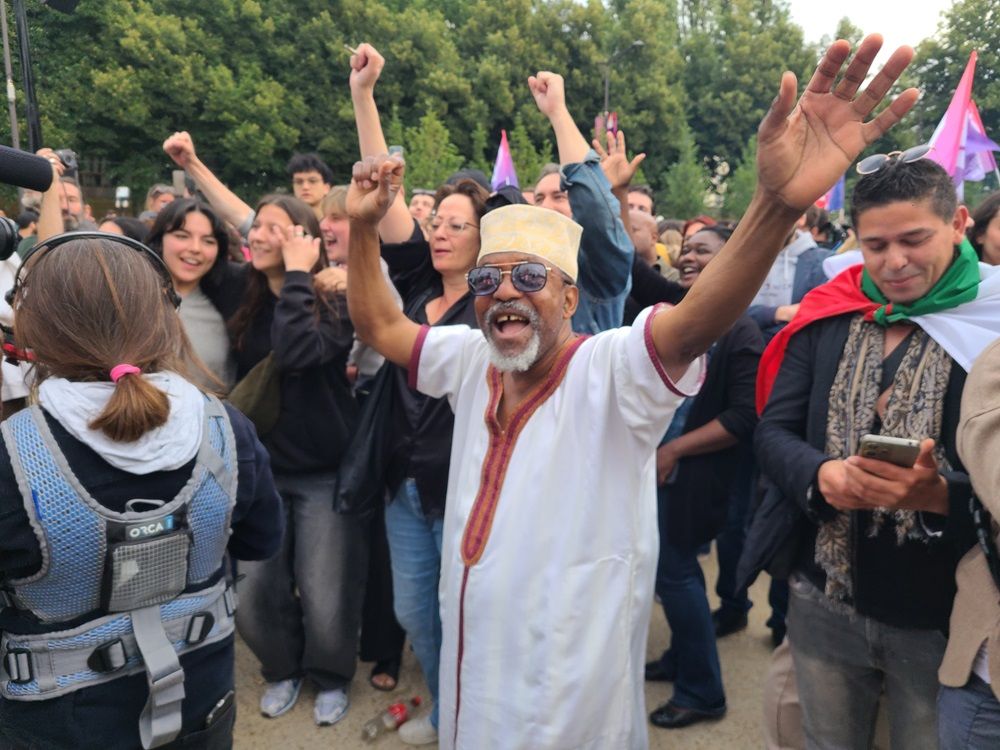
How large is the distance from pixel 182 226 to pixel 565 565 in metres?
2.31

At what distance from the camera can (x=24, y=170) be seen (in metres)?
1.55

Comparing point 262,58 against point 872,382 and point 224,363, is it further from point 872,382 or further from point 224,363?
point 872,382

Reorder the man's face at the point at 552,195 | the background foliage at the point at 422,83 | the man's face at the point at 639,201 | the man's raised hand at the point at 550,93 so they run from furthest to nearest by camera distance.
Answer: the background foliage at the point at 422,83 < the man's face at the point at 639,201 < the man's face at the point at 552,195 < the man's raised hand at the point at 550,93

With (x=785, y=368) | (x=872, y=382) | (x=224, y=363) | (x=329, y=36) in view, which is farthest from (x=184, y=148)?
(x=329, y=36)

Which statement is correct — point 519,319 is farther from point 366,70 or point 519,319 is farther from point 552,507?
point 366,70

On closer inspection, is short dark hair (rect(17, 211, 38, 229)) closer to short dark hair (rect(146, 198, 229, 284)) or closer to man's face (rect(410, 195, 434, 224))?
man's face (rect(410, 195, 434, 224))

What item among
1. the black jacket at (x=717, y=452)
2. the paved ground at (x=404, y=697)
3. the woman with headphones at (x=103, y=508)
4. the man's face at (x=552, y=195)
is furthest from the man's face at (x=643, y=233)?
the woman with headphones at (x=103, y=508)

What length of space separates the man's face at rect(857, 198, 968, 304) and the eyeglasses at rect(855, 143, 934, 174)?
0.40 feet

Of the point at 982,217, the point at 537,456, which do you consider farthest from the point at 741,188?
the point at 537,456

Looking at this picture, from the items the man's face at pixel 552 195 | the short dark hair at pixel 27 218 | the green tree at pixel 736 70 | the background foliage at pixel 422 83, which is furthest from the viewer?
the green tree at pixel 736 70

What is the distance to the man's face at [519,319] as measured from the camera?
2.03 meters

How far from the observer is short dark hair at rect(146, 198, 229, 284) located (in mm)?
3271

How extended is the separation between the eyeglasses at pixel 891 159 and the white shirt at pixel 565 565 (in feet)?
2.66

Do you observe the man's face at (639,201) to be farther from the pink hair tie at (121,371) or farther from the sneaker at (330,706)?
the pink hair tie at (121,371)
